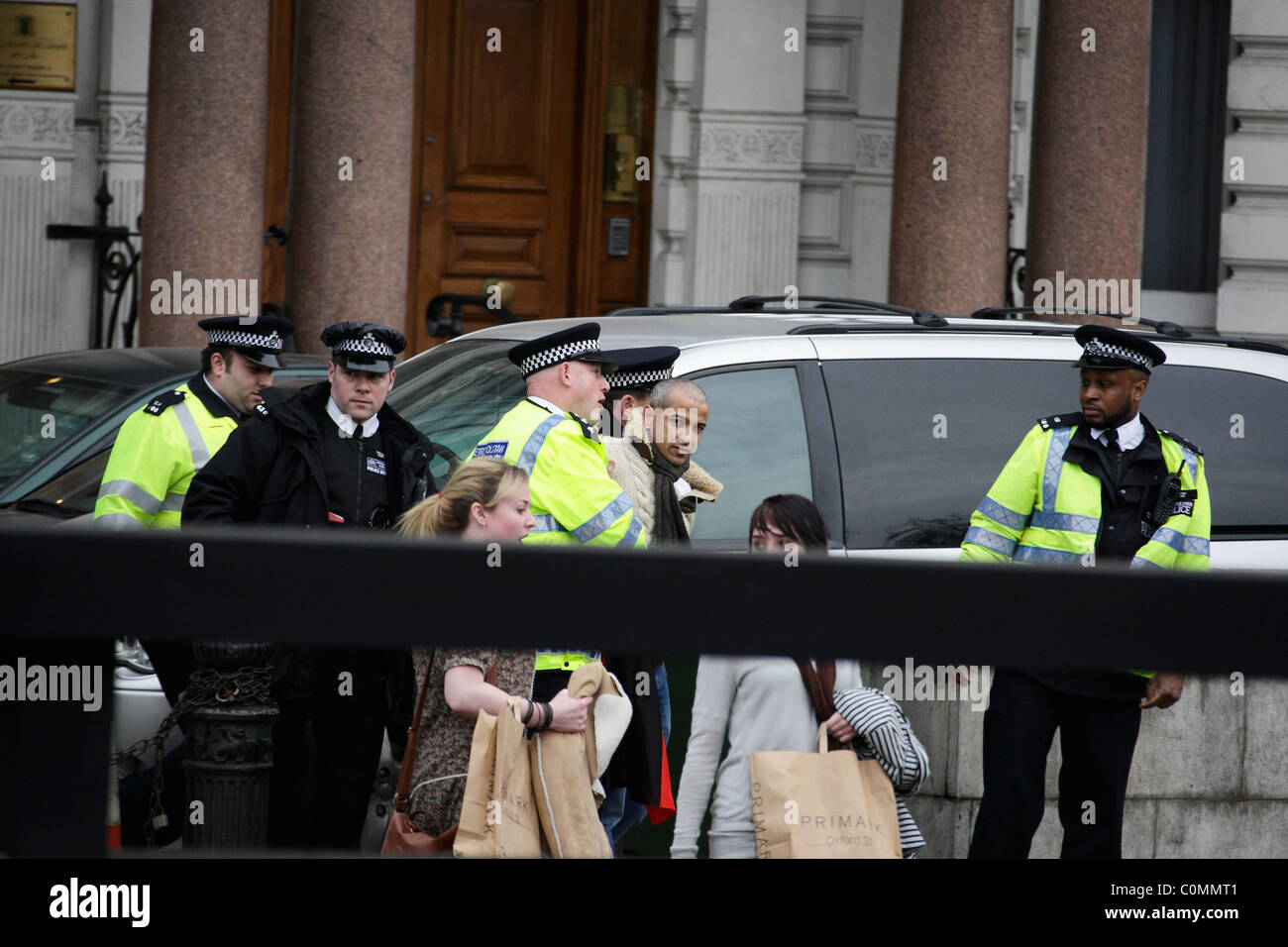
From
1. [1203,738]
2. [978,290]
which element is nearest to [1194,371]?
[1203,738]

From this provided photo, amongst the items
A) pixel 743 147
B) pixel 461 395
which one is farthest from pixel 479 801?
pixel 743 147

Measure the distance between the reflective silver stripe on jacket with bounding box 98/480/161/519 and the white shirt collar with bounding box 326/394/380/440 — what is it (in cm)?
64

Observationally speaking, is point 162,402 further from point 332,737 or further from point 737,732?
point 737,732

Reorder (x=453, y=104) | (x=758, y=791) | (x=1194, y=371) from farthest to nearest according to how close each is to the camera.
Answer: (x=453, y=104), (x=1194, y=371), (x=758, y=791)

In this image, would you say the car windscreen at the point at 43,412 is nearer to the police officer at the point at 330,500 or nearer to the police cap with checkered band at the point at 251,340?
the police cap with checkered band at the point at 251,340

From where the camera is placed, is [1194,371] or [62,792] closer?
[62,792]

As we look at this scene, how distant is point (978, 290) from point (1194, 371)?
506cm

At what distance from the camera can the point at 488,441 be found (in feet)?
16.1

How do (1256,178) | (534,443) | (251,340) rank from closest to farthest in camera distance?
1. (534,443)
2. (251,340)
3. (1256,178)

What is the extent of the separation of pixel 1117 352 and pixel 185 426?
298 centimetres

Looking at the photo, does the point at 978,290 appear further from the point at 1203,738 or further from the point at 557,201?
the point at 1203,738

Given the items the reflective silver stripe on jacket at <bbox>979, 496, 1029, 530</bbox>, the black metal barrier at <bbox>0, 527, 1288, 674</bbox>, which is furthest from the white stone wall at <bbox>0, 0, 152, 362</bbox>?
the black metal barrier at <bbox>0, 527, 1288, 674</bbox>

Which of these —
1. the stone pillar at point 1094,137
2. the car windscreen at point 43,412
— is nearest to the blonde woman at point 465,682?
the car windscreen at point 43,412

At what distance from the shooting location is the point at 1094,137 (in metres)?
11.5
